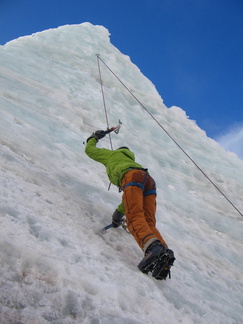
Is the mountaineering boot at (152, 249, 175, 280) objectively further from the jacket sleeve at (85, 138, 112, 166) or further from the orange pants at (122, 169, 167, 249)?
the jacket sleeve at (85, 138, 112, 166)

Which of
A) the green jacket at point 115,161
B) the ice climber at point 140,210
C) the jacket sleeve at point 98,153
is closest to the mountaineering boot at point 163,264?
the ice climber at point 140,210

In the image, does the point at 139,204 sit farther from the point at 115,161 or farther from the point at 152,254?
the point at 115,161

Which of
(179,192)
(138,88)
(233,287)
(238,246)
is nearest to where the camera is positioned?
(233,287)

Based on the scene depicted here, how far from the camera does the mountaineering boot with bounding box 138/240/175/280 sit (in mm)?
2574

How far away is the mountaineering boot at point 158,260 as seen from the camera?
2.57 metres

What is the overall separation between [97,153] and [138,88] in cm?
1257

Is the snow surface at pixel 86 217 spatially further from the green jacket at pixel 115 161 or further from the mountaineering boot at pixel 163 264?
the green jacket at pixel 115 161

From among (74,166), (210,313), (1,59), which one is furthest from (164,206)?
(1,59)

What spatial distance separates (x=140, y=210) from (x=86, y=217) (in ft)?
2.81

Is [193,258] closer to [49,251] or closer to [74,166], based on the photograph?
[74,166]

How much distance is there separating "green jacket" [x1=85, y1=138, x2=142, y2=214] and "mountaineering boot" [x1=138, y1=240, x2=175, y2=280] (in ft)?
3.00

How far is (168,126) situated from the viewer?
1367 cm

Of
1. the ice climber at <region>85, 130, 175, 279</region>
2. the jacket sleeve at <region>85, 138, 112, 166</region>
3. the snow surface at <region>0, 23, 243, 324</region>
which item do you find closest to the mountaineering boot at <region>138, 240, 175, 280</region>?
the ice climber at <region>85, 130, 175, 279</region>

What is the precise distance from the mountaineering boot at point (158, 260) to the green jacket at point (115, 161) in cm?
91
